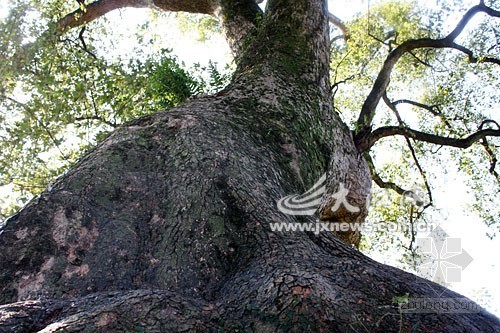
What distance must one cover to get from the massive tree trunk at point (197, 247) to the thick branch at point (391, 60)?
7.74 feet

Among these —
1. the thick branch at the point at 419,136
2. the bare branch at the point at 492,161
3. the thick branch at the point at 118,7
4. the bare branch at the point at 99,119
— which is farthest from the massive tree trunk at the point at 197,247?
the bare branch at the point at 492,161

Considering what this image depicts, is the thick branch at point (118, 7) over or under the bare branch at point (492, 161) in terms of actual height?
over

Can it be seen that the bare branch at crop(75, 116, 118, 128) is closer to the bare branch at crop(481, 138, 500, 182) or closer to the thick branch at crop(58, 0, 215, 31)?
the thick branch at crop(58, 0, 215, 31)

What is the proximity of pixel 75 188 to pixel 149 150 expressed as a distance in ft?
2.30

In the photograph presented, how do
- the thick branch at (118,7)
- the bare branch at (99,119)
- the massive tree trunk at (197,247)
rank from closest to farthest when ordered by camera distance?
1. the massive tree trunk at (197,247)
2. the bare branch at (99,119)
3. the thick branch at (118,7)

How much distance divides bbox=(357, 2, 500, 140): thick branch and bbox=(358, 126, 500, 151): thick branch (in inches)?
6.8

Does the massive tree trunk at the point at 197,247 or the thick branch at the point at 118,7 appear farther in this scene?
the thick branch at the point at 118,7

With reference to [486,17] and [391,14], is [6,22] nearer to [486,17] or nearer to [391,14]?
[391,14]

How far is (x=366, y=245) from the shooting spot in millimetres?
11242

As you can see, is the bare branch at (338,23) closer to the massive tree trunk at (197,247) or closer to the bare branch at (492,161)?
the bare branch at (492,161)

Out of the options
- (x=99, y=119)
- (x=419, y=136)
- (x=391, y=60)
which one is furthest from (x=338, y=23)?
(x=99, y=119)

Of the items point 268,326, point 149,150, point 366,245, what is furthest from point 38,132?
point 366,245

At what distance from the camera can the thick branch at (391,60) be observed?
6887 mm

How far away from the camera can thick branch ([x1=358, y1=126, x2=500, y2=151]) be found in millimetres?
6754
